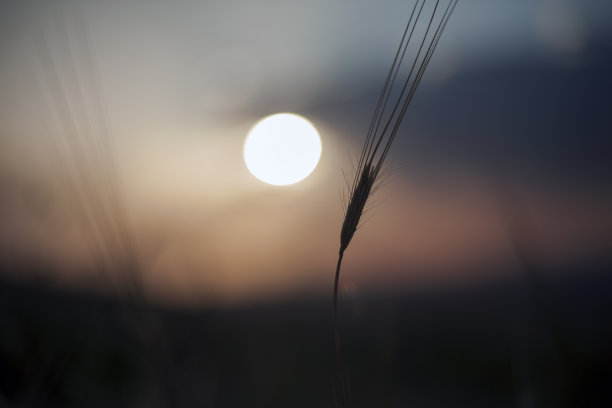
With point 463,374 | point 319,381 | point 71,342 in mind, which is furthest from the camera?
point 463,374

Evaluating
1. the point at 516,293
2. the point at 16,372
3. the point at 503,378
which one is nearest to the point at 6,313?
the point at 16,372

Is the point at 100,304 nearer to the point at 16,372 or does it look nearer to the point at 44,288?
the point at 16,372

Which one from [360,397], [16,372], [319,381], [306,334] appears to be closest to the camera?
[16,372]

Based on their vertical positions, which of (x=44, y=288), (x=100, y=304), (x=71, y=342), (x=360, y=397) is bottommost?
(x=360, y=397)

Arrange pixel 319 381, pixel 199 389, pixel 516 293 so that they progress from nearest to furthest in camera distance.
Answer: pixel 516 293, pixel 199 389, pixel 319 381

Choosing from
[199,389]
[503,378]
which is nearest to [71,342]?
[199,389]

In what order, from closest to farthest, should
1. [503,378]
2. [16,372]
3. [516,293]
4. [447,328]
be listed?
[516,293]
[16,372]
[503,378]
[447,328]

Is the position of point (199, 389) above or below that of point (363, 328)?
below

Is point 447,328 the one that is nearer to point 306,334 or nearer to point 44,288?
point 306,334

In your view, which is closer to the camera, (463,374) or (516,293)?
(516,293)
